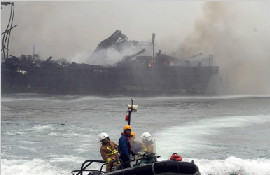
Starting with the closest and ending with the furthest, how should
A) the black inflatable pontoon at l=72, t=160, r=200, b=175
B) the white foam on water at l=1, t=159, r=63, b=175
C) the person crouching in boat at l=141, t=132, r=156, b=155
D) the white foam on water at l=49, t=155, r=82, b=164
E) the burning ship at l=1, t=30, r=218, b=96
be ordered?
the black inflatable pontoon at l=72, t=160, r=200, b=175
the person crouching in boat at l=141, t=132, r=156, b=155
the white foam on water at l=1, t=159, r=63, b=175
the white foam on water at l=49, t=155, r=82, b=164
the burning ship at l=1, t=30, r=218, b=96

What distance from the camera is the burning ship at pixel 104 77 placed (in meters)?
85.6

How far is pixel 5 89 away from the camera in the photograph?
85562 millimetres

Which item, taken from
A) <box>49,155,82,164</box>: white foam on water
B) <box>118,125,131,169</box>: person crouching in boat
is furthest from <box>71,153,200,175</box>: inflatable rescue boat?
<box>49,155,82,164</box>: white foam on water

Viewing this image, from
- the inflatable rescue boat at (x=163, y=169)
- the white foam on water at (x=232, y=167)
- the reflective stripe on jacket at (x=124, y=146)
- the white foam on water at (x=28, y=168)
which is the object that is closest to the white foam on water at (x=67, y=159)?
the white foam on water at (x=28, y=168)

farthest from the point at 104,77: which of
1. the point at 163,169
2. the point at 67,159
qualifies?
the point at 163,169

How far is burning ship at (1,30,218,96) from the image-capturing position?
281 ft

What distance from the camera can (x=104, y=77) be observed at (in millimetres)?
87688

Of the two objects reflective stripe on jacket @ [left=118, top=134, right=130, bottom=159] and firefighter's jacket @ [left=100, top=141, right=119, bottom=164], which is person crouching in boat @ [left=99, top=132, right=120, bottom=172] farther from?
reflective stripe on jacket @ [left=118, top=134, right=130, bottom=159]

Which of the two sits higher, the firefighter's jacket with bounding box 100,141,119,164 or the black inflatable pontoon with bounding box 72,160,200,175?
the firefighter's jacket with bounding box 100,141,119,164

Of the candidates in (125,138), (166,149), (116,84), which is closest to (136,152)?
(125,138)

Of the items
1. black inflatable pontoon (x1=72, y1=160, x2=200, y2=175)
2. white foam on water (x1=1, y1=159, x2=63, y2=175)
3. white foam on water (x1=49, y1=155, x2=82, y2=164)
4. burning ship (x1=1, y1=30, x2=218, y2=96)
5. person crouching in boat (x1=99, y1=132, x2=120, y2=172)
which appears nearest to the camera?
black inflatable pontoon (x1=72, y1=160, x2=200, y2=175)

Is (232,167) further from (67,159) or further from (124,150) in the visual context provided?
(124,150)

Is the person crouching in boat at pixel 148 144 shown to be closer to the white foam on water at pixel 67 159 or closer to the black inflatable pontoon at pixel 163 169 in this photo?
the black inflatable pontoon at pixel 163 169

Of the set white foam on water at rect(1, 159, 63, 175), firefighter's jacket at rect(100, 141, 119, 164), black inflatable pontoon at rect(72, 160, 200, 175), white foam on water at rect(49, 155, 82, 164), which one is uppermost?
firefighter's jacket at rect(100, 141, 119, 164)
